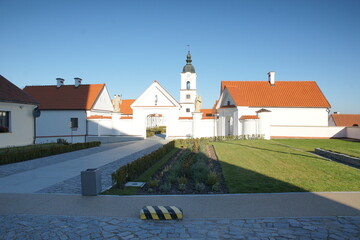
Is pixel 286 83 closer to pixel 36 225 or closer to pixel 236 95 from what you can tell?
pixel 236 95

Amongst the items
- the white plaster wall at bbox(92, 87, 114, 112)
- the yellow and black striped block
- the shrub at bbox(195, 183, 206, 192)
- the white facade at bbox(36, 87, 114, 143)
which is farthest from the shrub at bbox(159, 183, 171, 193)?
the white plaster wall at bbox(92, 87, 114, 112)

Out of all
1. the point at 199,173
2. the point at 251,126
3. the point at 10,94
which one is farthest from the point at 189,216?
the point at 251,126

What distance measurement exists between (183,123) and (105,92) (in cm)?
1314

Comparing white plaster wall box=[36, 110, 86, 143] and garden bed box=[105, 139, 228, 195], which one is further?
white plaster wall box=[36, 110, 86, 143]

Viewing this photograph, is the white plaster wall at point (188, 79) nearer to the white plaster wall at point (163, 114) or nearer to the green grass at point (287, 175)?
the white plaster wall at point (163, 114)

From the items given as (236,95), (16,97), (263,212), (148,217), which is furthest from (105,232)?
(236,95)

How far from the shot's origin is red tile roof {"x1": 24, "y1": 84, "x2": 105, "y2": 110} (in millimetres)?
29484

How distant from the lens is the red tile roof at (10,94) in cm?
1716

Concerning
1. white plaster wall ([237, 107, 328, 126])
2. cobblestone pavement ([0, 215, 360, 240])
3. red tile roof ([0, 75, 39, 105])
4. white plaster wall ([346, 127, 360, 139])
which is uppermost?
red tile roof ([0, 75, 39, 105])

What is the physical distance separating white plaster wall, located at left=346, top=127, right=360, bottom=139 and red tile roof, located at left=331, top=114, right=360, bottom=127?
16292mm

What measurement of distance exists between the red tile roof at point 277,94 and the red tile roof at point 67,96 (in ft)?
54.8

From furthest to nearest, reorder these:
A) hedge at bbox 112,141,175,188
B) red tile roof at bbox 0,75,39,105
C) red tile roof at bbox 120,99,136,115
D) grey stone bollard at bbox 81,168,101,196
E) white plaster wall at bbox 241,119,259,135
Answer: red tile roof at bbox 120,99,136,115 → white plaster wall at bbox 241,119,259,135 → red tile roof at bbox 0,75,39,105 → hedge at bbox 112,141,175,188 → grey stone bollard at bbox 81,168,101,196

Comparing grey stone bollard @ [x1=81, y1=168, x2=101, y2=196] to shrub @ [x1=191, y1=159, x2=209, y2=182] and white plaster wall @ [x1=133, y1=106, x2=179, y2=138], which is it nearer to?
shrub @ [x1=191, y1=159, x2=209, y2=182]

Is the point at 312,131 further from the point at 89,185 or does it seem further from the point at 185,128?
the point at 89,185
